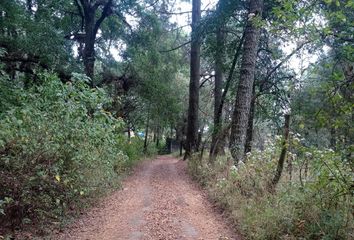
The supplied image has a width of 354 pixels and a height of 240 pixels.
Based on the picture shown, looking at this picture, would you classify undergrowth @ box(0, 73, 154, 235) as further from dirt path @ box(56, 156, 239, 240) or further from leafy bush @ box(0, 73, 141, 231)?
dirt path @ box(56, 156, 239, 240)

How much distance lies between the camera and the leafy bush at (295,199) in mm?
4082

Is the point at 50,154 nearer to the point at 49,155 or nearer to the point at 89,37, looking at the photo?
the point at 49,155

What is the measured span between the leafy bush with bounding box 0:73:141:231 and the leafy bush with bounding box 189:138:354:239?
10.1ft

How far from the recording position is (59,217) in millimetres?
5684

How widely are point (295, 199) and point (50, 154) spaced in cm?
393

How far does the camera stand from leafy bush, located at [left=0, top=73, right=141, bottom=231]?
190 inches

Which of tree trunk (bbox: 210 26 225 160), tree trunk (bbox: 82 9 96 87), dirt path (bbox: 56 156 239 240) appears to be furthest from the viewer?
tree trunk (bbox: 82 9 96 87)

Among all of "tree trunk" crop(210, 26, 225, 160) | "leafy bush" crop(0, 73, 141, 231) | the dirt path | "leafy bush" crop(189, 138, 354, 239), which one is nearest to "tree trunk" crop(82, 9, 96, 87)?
"tree trunk" crop(210, 26, 225, 160)

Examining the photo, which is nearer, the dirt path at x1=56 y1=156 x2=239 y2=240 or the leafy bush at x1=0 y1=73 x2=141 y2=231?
the leafy bush at x1=0 y1=73 x2=141 y2=231

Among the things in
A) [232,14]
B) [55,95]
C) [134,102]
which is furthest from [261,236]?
[134,102]

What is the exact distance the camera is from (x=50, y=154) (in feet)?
17.5

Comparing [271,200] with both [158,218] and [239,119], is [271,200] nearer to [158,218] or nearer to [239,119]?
[158,218]

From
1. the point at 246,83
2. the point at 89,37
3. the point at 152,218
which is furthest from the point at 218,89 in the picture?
the point at 152,218

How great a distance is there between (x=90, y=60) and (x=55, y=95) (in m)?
8.73
